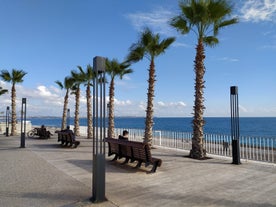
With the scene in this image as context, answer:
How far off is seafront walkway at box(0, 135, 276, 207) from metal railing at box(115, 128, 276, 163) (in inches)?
59.3

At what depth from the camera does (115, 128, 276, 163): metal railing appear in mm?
11117

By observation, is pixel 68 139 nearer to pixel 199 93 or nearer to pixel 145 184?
pixel 199 93

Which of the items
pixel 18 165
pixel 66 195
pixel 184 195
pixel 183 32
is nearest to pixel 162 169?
pixel 184 195

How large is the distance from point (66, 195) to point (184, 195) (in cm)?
252

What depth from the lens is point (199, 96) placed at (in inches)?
454

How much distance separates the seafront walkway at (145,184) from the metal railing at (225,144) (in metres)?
1.51

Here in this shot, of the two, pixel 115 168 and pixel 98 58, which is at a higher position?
pixel 98 58

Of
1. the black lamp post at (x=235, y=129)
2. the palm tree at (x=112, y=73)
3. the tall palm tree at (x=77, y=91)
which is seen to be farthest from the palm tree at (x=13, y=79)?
the black lamp post at (x=235, y=129)

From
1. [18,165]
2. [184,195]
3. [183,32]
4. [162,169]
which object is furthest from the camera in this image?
[183,32]

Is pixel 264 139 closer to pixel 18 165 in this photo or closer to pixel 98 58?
pixel 98 58

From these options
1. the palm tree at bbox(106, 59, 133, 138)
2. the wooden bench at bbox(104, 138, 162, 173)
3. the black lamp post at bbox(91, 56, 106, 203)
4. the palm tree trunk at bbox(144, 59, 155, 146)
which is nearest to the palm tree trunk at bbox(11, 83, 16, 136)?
the palm tree at bbox(106, 59, 133, 138)

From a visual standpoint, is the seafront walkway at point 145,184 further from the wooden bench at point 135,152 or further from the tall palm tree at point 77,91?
the tall palm tree at point 77,91

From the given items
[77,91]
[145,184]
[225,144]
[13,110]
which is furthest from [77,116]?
[145,184]

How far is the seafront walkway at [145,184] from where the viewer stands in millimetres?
5680
